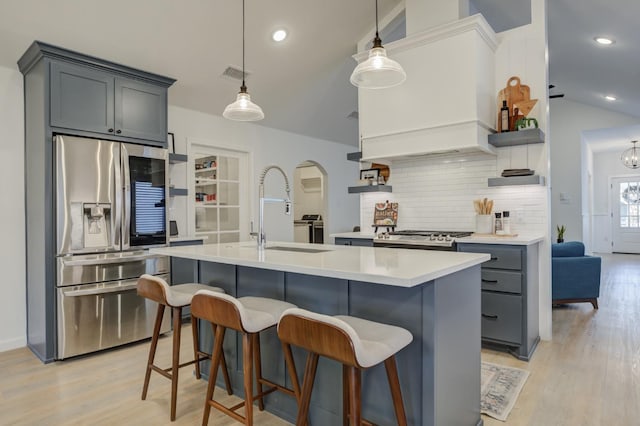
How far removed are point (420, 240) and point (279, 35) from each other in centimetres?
250

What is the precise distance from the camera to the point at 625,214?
32.3 feet

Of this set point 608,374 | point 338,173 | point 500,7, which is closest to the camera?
point 608,374

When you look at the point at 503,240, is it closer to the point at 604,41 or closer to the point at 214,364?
the point at 214,364

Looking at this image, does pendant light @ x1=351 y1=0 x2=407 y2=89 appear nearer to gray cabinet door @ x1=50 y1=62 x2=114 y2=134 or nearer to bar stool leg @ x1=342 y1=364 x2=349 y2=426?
bar stool leg @ x1=342 y1=364 x2=349 y2=426

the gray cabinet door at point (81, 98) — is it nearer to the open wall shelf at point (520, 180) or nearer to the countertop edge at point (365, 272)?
the countertop edge at point (365, 272)

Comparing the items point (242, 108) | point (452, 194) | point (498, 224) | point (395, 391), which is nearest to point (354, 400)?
point (395, 391)

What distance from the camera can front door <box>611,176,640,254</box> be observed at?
9697mm

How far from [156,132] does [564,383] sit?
393 centimetres

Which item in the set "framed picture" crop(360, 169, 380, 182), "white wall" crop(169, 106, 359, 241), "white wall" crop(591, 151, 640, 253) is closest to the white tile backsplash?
"framed picture" crop(360, 169, 380, 182)

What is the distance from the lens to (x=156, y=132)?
148 inches

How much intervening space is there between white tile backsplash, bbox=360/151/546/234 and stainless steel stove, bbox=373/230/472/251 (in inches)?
17.5

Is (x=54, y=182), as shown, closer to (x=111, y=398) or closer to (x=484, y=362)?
(x=111, y=398)

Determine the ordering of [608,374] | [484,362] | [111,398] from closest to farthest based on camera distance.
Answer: [111,398] < [608,374] < [484,362]

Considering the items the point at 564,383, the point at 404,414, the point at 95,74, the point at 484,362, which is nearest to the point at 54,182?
the point at 95,74
